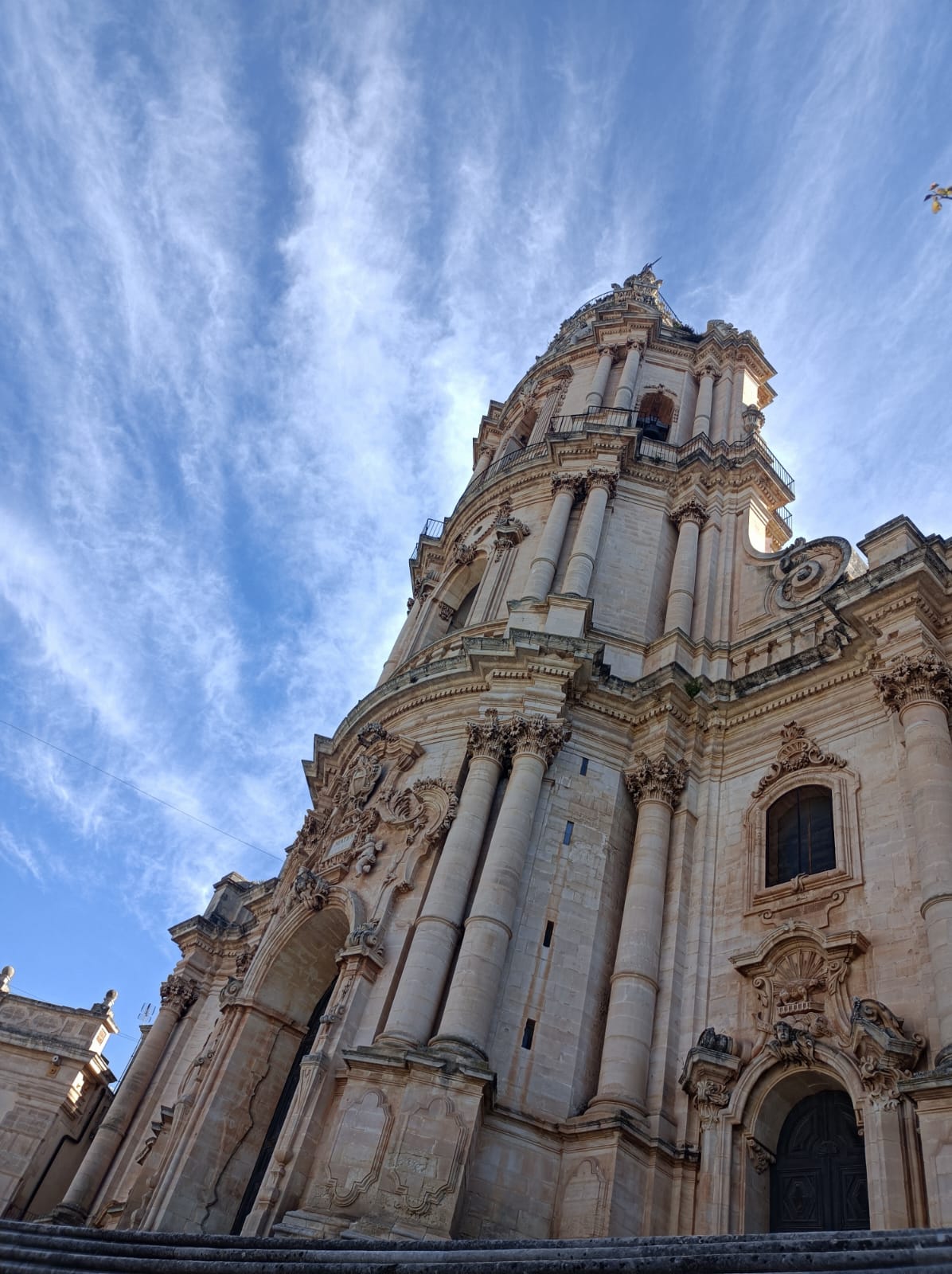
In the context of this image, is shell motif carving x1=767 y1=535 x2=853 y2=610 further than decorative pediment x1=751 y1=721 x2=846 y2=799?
Yes

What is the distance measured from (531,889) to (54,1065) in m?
25.6

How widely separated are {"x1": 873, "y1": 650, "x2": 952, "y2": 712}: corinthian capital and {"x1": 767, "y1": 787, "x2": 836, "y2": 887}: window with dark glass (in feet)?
6.84

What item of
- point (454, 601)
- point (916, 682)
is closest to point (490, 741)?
point (916, 682)

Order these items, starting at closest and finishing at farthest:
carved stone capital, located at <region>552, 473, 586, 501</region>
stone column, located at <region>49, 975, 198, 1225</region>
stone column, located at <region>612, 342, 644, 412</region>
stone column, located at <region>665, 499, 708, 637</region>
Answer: stone column, located at <region>665, 499, 708, 637</region> → carved stone capital, located at <region>552, 473, 586, 501</region> → stone column, located at <region>49, 975, 198, 1225</region> → stone column, located at <region>612, 342, 644, 412</region>

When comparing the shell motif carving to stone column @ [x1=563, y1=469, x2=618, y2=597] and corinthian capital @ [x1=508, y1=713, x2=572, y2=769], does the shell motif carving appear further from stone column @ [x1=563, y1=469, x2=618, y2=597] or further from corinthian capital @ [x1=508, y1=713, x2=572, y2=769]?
corinthian capital @ [x1=508, y1=713, x2=572, y2=769]

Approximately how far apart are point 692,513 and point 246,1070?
16.8 meters

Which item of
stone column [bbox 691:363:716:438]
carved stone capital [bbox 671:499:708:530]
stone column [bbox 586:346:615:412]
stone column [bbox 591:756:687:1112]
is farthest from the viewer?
stone column [bbox 586:346:615:412]

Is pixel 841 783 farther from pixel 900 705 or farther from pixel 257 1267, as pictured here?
pixel 257 1267

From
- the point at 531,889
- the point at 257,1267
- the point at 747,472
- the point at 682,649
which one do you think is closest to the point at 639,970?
the point at 531,889

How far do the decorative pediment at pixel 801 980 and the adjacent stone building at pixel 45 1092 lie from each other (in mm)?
26818

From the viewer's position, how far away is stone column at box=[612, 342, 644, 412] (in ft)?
98.4

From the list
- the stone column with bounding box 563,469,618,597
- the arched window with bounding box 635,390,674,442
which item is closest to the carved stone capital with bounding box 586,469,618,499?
the stone column with bounding box 563,469,618,597

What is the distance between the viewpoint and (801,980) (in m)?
14.9

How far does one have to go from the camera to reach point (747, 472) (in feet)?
86.1
